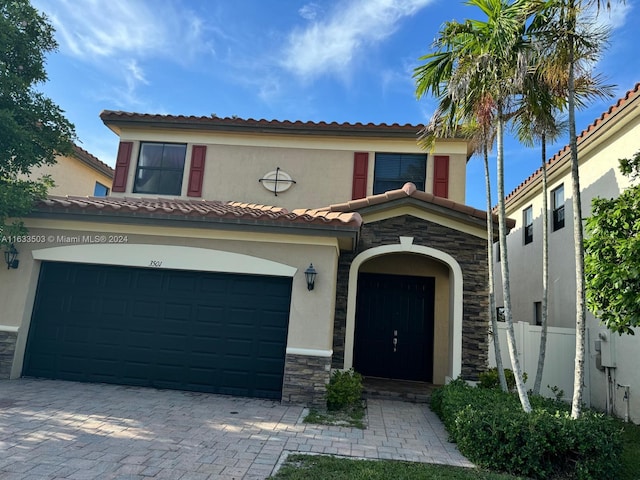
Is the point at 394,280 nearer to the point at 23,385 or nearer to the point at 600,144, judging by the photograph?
the point at 600,144

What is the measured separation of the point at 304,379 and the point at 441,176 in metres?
6.90

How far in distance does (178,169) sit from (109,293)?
4987mm

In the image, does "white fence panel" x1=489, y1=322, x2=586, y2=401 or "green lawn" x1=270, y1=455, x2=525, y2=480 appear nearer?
"green lawn" x1=270, y1=455, x2=525, y2=480

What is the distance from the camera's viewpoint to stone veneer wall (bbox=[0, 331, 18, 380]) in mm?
8211

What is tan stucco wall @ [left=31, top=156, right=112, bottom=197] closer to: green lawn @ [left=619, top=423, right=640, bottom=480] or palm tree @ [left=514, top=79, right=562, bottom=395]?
palm tree @ [left=514, top=79, right=562, bottom=395]

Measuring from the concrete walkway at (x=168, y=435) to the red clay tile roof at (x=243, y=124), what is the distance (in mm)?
7553

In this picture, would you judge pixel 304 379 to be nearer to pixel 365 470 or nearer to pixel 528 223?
pixel 365 470

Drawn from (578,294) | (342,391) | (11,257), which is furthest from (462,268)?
(11,257)

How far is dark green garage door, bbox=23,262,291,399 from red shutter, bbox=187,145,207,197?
13.1 ft

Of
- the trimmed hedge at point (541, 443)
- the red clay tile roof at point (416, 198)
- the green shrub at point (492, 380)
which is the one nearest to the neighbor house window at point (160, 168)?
the red clay tile roof at point (416, 198)

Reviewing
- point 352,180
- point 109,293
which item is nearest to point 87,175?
point 109,293

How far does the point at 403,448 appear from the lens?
19.5ft

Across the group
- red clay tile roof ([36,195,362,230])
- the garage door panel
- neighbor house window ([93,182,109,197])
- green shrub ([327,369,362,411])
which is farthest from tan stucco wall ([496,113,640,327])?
neighbor house window ([93,182,109,197])

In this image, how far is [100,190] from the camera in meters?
17.7
